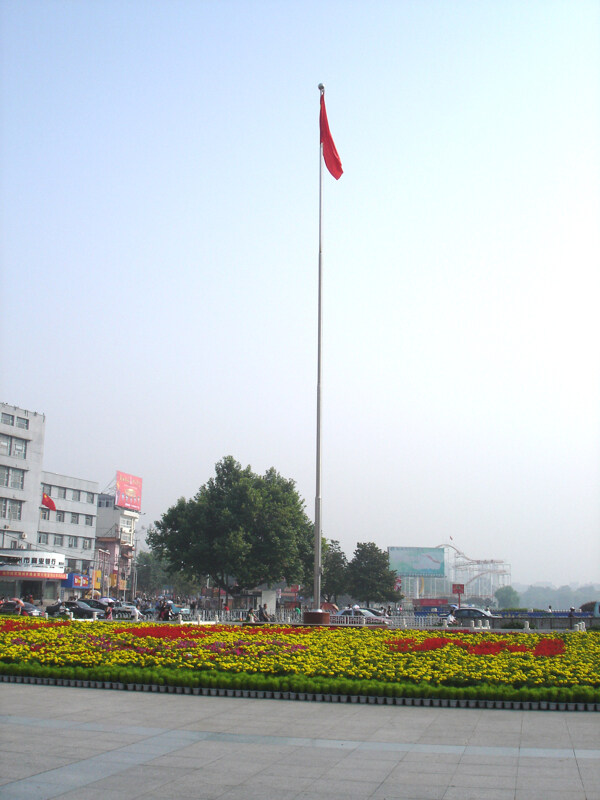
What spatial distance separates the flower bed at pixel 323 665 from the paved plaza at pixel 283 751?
445mm

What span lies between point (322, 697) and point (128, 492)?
85183 mm

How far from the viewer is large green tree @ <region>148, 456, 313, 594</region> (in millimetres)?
47094

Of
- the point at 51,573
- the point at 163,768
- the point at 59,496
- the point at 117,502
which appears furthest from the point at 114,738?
the point at 117,502

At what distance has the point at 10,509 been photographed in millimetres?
60094

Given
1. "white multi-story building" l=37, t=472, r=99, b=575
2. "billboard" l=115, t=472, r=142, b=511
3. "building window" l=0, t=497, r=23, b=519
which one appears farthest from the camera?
"billboard" l=115, t=472, r=142, b=511

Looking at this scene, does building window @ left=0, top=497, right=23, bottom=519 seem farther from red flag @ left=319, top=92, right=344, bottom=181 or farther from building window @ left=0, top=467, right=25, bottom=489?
red flag @ left=319, top=92, right=344, bottom=181

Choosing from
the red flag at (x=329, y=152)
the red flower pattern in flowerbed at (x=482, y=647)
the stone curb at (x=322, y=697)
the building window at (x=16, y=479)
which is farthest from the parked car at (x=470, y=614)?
the building window at (x=16, y=479)

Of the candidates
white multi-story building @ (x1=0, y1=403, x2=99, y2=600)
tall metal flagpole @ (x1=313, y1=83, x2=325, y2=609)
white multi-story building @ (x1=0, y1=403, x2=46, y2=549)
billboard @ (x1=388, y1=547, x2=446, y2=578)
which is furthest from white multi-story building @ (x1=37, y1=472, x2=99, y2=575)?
tall metal flagpole @ (x1=313, y1=83, x2=325, y2=609)

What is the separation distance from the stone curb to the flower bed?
0.08 m

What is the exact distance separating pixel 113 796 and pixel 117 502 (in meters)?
86.7

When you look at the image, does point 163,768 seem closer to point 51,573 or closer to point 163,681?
point 163,681

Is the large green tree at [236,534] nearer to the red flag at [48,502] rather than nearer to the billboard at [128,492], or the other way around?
the red flag at [48,502]

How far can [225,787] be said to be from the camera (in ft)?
22.8

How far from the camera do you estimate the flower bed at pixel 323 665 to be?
11648mm
